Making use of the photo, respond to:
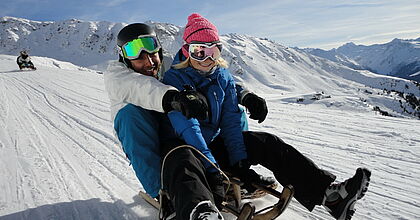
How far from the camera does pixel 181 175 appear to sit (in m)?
1.81

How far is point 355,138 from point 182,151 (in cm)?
383

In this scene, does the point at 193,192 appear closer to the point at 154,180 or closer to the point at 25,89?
the point at 154,180

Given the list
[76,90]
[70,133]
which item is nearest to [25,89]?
[76,90]

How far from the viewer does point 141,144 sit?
89.0 inches

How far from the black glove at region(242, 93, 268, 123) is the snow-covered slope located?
29.5 inches

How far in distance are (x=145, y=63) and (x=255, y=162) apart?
→ 1.28 m

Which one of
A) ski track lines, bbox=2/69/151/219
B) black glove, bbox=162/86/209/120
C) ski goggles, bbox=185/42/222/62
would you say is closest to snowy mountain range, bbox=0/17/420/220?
ski track lines, bbox=2/69/151/219

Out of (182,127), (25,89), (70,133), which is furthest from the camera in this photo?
(25,89)

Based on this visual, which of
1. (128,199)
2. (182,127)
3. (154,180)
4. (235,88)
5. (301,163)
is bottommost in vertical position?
(128,199)

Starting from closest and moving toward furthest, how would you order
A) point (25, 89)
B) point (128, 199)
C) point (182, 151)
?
point (182, 151), point (128, 199), point (25, 89)

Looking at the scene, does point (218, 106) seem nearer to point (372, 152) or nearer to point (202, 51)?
point (202, 51)

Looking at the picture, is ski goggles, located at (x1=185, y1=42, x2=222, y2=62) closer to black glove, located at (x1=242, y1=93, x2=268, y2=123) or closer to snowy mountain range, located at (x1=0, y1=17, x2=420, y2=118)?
black glove, located at (x1=242, y1=93, x2=268, y2=123)

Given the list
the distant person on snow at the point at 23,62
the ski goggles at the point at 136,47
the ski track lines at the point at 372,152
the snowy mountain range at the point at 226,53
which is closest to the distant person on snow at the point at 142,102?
the ski goggles at the point at 136,47

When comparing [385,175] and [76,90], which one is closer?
[385,175]
